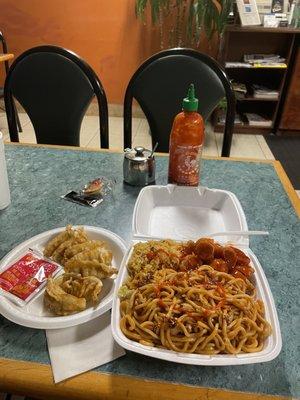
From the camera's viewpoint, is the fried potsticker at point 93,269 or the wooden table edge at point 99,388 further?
the fried potsticker at point 93,269

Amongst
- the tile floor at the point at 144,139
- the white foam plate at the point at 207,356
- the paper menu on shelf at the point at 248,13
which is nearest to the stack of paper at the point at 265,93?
the tile floor at the point at 144,139

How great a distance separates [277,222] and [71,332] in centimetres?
58

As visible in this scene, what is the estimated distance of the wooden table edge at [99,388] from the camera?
20.0 inches

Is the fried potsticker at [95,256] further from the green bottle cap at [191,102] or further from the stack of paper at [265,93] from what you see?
the stack of paper at [265,93]

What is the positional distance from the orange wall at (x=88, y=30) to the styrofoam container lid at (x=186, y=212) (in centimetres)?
305

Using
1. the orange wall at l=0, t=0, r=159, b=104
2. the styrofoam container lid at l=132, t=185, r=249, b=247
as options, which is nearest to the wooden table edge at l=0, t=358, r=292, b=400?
the styrofoam container lid at l=132, t=185, r=249, b=247

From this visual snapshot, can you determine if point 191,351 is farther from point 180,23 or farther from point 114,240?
point 180,23

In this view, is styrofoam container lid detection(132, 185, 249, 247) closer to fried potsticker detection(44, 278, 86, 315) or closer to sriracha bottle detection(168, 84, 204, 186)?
sriracha bottle detection(168, 84, 204, 186)

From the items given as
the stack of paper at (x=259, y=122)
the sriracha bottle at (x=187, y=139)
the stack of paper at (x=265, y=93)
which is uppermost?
the sriracha bottle at (x=187, y=139)

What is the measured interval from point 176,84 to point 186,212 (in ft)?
2.25

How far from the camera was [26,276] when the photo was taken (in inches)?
27.3

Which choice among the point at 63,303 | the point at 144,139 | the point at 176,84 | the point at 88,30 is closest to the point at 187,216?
the point at 63,303

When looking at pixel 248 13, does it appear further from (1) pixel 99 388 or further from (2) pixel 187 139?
(1) pixel 99 388

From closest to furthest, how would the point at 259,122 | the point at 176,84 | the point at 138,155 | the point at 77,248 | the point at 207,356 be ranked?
the point at 207,356, the point at 77,248, the point at 138,155, the point at 176,84, the point at 259,122
